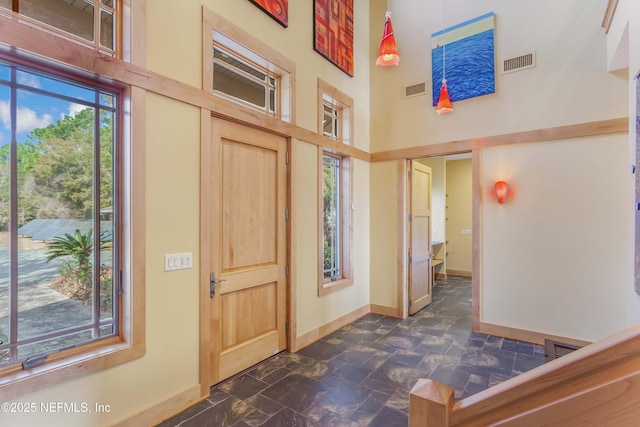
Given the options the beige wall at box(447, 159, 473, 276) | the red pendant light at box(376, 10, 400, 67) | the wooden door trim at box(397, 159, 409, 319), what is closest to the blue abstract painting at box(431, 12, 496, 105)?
the wooden door trim at box(397, 159, 409, 319)

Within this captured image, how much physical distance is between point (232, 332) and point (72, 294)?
129 centimetres

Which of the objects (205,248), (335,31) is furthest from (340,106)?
(205,248)

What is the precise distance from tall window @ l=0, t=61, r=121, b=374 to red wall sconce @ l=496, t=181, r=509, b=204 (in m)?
3.88

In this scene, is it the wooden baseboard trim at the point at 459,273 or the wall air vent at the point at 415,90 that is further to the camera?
the wooden baseboard trim at the point at 459,273

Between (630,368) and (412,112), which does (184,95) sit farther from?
(412,112)

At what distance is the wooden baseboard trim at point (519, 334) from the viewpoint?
3.38 metres

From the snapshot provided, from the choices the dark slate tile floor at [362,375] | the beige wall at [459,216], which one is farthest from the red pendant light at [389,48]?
the beige wall at [459,216]

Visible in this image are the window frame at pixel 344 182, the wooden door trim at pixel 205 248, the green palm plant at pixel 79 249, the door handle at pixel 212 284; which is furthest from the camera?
the window frame at pixel 344 182

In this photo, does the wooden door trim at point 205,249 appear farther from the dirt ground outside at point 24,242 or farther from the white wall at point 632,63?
the white wall at point 632,63

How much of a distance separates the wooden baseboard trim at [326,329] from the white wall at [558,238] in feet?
5.31

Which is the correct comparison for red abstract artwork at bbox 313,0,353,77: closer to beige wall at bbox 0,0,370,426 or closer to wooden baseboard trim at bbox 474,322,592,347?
beige wall at bbox 0,0,370,426

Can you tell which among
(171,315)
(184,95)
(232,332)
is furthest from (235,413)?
(184,95)

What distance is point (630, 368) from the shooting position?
1.68 feet

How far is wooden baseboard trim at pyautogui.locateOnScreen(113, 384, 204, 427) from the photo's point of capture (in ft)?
6.69
